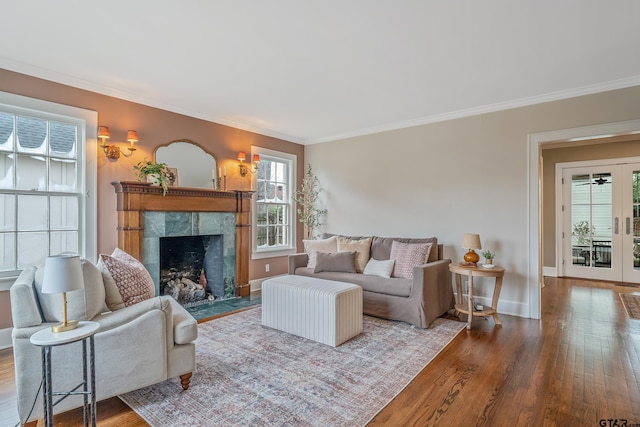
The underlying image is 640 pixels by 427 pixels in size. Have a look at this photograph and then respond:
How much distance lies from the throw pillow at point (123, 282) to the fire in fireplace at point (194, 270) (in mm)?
1864

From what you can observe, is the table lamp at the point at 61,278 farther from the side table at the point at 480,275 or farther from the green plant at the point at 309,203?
the green plant at the point at 309,203

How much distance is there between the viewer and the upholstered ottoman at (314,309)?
9.87 feet

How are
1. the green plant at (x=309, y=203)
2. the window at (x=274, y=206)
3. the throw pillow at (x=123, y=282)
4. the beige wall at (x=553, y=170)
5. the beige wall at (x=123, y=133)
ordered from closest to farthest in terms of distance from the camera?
the throw pillow at (x=123, y=282) < the beige wall at (x=123, y=133) < the window at (x=274, y=206) < the green plant at (x=309, y=203) < the beige wall at (x=553, y=170)

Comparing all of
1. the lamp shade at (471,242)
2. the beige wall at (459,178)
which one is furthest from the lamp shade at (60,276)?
the beige wall at (459,178)

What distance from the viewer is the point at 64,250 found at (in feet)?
11.2

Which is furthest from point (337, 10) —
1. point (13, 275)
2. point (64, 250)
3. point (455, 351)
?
point (13, 275)

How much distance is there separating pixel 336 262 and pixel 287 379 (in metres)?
2.11

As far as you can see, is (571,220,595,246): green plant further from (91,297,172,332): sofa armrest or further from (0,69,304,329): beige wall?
(91,297,172,332): sofa armrest

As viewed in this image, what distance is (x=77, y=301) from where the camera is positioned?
6.43ft

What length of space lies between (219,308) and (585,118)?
4.82 m

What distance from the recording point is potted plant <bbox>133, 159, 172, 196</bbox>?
12.7 ft

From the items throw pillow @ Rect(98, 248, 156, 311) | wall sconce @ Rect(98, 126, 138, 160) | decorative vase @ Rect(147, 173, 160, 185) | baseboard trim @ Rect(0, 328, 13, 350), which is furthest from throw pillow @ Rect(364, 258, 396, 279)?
baseboard trim @ Rect(0, 328, 13, 350)

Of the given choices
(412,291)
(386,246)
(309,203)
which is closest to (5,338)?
(412,291)

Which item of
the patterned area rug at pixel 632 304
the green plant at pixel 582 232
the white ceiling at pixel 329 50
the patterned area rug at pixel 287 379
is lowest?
the patterned area rug at pixel 632 304
